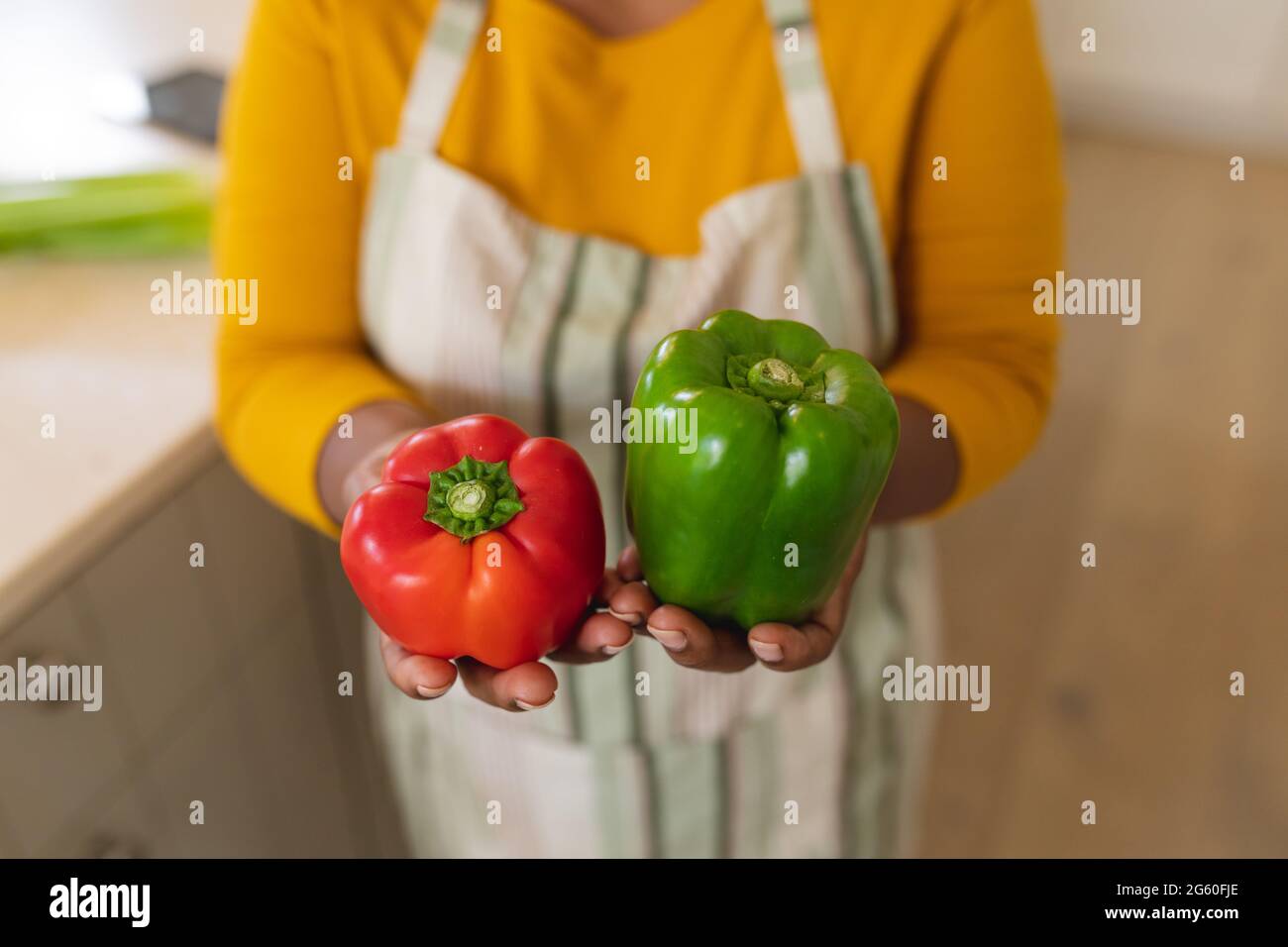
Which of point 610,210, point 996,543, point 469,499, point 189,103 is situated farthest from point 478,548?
point 996,543

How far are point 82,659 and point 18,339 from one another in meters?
0.35

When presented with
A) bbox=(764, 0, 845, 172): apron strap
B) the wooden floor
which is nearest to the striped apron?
bbox=(764, 0, 845, 172): apron strap

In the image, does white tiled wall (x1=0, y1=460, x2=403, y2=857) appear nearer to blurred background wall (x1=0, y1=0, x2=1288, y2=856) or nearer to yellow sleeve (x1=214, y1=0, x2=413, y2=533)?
blurred background wall (x1=0, y1=0, x2=1288, y2=856)

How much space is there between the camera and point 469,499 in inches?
23.7

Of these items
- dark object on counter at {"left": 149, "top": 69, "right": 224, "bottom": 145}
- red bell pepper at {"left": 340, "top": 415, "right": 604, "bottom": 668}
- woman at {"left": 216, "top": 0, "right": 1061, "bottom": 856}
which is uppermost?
dark object on counter at {"left": 149, "top": 69, "right": 224, "bottom": 145}

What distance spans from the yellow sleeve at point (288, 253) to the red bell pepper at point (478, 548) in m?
0.18

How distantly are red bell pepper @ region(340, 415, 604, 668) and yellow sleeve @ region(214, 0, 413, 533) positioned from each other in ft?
0.61

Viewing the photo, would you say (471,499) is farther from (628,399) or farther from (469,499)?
(628,399)

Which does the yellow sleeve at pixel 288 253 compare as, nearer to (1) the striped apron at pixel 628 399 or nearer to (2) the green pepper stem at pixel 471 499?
(1) the striped apron at pixel 628 399

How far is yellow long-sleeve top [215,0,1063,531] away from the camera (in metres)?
0.79

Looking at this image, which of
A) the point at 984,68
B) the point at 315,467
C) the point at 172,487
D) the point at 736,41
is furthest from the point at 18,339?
the point at 984,68

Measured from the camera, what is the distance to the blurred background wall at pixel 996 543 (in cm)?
92

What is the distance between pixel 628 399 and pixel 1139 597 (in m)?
1.48

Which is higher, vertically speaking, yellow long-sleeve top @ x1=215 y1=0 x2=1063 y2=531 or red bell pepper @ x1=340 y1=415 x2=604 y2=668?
yellow long-sleeve top @ x1=215 y1=0 x2=1063 y2=531
